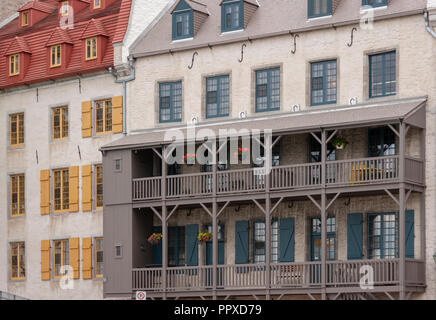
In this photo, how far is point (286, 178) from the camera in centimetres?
4041

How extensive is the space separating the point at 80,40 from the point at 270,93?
1014cm

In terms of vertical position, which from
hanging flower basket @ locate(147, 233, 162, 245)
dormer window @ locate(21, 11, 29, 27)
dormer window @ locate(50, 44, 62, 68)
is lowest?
→ hanging flower basket @ locate(147, 233, 162, 245)

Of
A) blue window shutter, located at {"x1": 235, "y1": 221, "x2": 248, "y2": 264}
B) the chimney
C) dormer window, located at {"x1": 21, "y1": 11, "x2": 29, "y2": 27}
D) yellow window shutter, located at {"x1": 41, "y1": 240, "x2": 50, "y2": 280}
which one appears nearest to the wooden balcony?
blue window shutter, located at {"x1": 235, "y1": 221, "x2": 248, "y2": 264}

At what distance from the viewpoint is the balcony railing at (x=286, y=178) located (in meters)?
38.7

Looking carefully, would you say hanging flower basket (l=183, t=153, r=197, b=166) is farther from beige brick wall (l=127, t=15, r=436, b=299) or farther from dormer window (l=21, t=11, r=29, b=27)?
dormer window (l=21, t=11, r=29, b=27)

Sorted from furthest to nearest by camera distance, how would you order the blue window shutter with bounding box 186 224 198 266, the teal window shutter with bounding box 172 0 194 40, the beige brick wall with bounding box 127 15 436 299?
1. the teal window shutter with bounding box 172 0 194 40
2. the blue window shutter with bounding box 186 224 198 266
3. the beige brick wall with bounding box 127 15 436 299

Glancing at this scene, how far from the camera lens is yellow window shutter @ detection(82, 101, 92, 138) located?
47.4 meters

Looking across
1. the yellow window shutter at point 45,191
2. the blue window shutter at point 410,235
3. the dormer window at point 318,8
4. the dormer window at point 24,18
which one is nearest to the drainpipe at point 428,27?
the dormer window at point 318,8

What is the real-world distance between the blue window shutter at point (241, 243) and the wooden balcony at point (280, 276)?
0.53m

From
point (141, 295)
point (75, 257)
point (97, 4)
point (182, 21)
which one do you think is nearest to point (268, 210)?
point (141, 295)

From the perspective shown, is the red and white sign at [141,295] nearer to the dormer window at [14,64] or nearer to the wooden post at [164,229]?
the wooden post at [164,229]

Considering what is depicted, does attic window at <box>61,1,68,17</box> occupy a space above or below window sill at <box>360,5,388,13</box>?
above

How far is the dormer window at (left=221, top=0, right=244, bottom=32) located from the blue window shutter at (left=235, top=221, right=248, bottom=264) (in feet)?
23.9

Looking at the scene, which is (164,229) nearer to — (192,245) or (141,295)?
(192,245)
